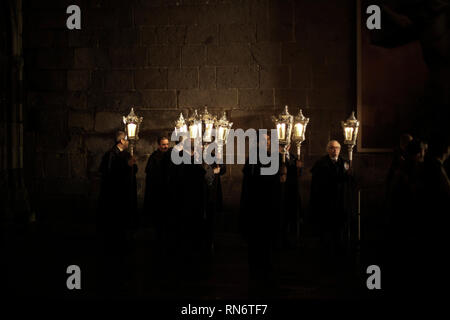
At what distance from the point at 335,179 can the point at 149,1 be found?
469cm

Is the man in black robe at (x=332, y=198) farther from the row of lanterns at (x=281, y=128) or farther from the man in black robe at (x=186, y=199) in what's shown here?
the man in black robe at (x=186, y=199)

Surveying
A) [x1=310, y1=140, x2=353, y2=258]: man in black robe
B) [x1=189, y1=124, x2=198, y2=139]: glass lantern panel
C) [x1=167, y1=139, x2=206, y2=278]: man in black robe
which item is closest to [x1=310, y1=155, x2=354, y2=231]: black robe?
[x1=310, y1=140, x2=353, y2=258]: man in black robe

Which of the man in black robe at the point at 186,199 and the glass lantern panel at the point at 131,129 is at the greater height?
the glass lantern panel at the point at 131,129

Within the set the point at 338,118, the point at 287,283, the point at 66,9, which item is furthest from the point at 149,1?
the point at 287,283

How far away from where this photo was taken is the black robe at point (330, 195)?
804 centimetres

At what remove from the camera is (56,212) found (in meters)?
10.2

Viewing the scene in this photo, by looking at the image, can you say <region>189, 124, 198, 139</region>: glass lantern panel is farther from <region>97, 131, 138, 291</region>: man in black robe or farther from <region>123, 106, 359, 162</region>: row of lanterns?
<region>97, 131, 138, 291</region>: man in black robe

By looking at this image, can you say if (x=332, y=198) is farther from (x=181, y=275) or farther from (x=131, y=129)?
(x=131, y=129)

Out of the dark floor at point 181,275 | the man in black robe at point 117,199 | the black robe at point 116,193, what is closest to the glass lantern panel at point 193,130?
the man in black robe at point 117,199

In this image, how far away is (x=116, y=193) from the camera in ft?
27.5

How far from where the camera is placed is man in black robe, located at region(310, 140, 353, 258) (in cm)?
805

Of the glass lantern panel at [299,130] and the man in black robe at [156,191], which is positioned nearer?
the glass lantern panel at [299,130]

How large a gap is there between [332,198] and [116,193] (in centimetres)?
328
